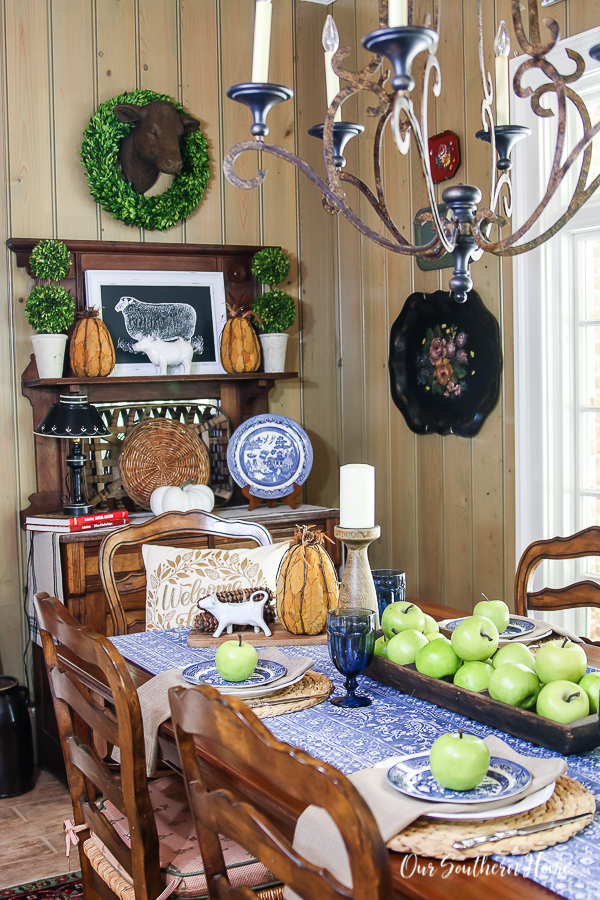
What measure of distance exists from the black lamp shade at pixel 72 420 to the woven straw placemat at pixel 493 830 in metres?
2.23

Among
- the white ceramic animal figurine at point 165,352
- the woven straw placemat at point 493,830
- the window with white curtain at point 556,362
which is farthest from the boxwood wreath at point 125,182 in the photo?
the woven straw placemat at point 493,830

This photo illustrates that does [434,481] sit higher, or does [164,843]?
[434,481]

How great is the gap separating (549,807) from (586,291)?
1.99 metres

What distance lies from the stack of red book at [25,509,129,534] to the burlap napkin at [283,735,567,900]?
2058 mm

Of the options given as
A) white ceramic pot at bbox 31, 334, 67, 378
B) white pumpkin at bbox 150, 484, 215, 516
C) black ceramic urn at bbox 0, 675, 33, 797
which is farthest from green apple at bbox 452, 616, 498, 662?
white ceramic pot at bbox 31, 334, 67, 378

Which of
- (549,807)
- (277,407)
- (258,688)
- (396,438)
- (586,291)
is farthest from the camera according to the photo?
(277,407)

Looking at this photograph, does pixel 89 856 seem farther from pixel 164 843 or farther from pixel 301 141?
pixel 301 141

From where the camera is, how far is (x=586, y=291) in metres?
2.71

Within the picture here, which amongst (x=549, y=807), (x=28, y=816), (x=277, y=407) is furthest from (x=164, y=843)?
(x=277, y=407)

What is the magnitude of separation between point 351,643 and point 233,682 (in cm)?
22

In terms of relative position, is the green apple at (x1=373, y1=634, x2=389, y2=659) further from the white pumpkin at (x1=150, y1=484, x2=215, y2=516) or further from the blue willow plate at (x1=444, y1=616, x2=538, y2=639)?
the white pumpkin at (x1=150, y1=484, x2=215, y2=516)

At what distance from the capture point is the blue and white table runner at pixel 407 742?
0.92 meters

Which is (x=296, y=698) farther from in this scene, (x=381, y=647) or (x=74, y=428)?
(x=74, y=428)

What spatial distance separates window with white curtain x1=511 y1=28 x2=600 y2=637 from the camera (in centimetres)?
270
